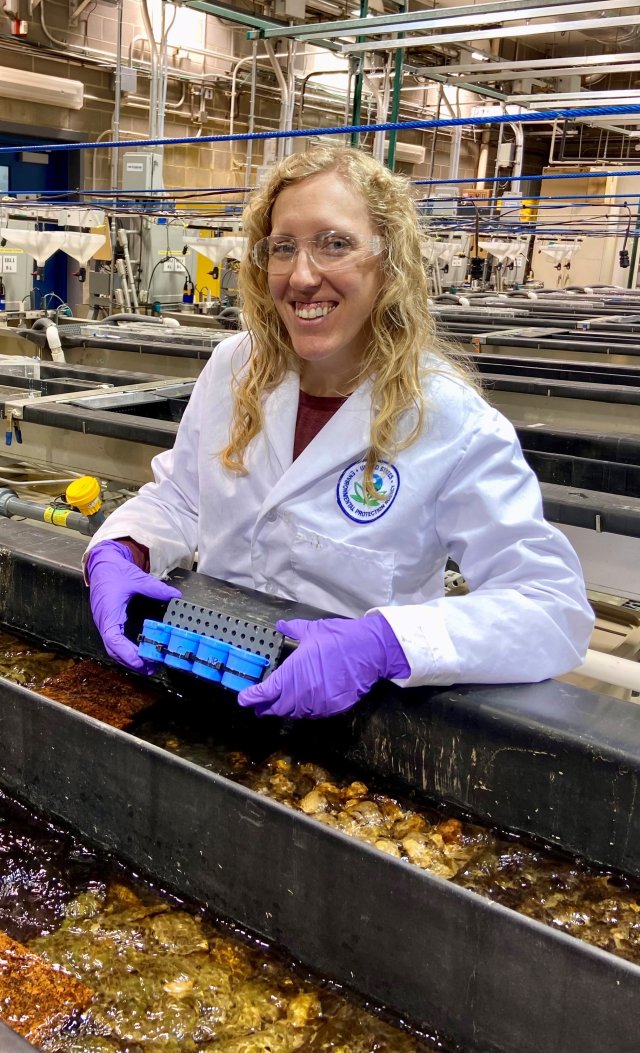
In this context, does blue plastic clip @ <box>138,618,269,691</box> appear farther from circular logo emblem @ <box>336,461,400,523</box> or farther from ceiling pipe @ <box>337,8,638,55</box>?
ceiling pipe @ <box>337,8,638,55</box>

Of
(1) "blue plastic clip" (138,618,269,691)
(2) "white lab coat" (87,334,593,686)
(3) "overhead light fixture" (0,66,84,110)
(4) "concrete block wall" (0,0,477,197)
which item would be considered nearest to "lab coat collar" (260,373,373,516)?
(2) "white lab coat" (87,334,593,686)

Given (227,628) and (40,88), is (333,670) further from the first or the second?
(40,88)

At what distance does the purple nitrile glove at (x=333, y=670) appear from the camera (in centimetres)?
102

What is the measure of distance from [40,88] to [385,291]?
24.9ft

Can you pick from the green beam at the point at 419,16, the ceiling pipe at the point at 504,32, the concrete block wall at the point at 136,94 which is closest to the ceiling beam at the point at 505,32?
the ceiling pipe at the point at 504,32

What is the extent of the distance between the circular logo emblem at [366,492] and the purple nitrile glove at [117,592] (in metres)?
0.28

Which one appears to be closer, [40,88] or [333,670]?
[333,670]

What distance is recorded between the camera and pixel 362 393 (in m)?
1.24

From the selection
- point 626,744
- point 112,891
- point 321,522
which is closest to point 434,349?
point 321,522

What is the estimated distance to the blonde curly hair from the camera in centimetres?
117

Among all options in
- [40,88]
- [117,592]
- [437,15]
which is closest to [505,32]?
[437,15]

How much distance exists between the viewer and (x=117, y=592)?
1224mm

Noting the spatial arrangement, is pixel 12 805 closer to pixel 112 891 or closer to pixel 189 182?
pixel 112 891

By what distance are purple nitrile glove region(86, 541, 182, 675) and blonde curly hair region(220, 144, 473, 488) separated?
8.7 inches
